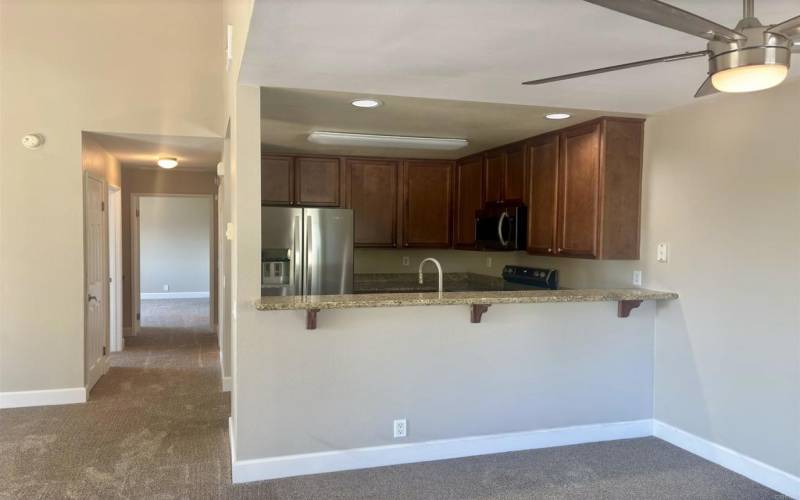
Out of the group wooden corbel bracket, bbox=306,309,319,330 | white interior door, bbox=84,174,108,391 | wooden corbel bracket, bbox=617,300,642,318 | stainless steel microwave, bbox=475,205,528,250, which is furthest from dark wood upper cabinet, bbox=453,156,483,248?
white interior door, bbox=84,174,108,391

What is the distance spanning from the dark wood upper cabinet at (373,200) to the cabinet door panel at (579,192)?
1898mm

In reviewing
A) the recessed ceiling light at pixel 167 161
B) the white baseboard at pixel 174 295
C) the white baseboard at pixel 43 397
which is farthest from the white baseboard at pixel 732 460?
the white baseboard at pixel 174 295

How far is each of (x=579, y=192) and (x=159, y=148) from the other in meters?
3.66

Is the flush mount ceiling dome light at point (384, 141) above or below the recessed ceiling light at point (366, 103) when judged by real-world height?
below

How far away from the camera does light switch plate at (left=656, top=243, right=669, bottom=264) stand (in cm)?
355

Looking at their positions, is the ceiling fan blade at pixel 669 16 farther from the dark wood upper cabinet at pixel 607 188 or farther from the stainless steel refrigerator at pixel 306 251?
the stainless steel refrigerator at pixel 306 251

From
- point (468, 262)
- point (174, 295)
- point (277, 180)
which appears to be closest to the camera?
point (277, 180)

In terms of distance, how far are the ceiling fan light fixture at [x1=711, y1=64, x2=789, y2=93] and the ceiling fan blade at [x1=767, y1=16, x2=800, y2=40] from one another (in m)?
0.09

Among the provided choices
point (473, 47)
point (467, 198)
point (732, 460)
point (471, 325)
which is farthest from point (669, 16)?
point (467, 198)

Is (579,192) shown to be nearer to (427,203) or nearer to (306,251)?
(427,203)

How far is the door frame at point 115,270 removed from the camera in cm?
608

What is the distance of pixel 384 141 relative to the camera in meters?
4.41

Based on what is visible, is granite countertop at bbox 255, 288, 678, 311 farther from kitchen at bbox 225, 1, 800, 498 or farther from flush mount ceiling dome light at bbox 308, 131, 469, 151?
flush mount ceiling dome light at bbox 308, 131, 469, 151

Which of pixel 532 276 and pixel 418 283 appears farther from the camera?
pixel 418 283
